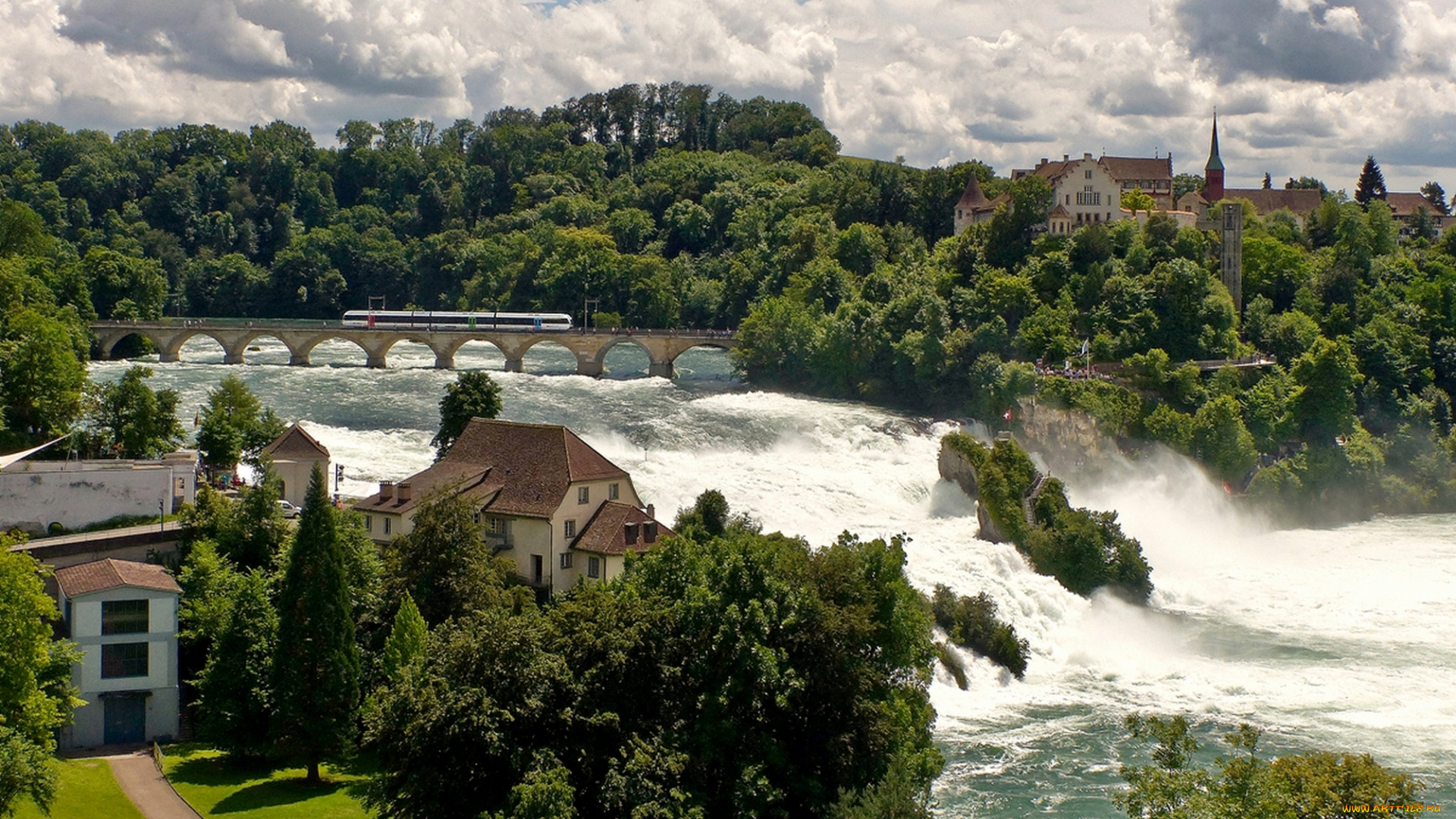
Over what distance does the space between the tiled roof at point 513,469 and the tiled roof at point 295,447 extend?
4.25 metres

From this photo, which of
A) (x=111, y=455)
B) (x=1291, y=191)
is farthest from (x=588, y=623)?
(x=1291, y=191)

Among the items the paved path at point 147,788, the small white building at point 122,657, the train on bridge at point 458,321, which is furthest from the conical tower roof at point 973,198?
the paved path at point 147,788

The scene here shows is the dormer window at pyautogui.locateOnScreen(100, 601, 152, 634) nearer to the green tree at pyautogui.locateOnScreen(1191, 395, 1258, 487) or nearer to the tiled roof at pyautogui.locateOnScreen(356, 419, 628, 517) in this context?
the tiled roof at pyautogui.locateOnScreen(356, 419, 628, 517)

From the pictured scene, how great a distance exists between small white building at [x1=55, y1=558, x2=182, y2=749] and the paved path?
1041 mm

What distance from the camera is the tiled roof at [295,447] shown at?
4772 cm

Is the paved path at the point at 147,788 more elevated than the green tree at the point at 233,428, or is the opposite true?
the green tree at the point at 233,428

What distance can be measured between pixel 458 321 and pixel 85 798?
294ft

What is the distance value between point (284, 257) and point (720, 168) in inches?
1695

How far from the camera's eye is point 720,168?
15712 centimetres

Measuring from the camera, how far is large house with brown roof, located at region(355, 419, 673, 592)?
1614 inches

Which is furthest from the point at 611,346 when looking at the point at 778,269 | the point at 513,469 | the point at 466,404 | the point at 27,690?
the point at 27,690

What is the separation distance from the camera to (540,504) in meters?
41.5

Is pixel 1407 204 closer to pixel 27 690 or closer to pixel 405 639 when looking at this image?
pixel 405 639

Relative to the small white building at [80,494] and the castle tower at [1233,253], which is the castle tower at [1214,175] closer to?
the castle tower at [1233,253]
